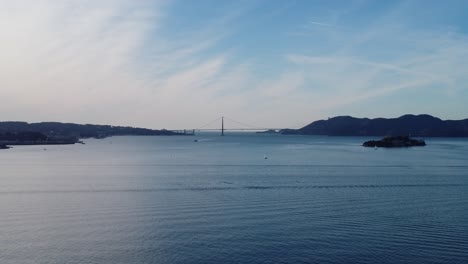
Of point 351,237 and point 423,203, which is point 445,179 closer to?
point 423,203

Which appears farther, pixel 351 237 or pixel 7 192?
pixel 7 192

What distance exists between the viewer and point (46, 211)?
658 inches

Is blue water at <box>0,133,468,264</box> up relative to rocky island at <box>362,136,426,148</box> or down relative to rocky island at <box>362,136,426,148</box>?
down

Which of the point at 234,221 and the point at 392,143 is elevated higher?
the point at 392,143

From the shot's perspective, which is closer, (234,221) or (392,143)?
(234,221)

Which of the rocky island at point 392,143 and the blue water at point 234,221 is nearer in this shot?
the blue water at point 234,221

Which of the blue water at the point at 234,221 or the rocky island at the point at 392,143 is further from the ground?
the rocky island at the point at 392,143

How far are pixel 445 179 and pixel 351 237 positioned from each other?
15816mm

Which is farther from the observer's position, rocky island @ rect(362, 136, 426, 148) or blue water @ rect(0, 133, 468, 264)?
rocky island @ rect(362, 136, 426, 148)

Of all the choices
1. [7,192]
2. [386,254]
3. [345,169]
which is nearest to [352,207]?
[386,254]

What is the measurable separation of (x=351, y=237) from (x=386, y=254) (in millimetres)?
1540

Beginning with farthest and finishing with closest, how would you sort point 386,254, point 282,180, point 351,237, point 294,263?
point 282,180, point 351,237, point 386,254, point 294,263

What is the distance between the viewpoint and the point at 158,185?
2383 cm

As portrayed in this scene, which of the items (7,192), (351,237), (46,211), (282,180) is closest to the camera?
(351,237)
